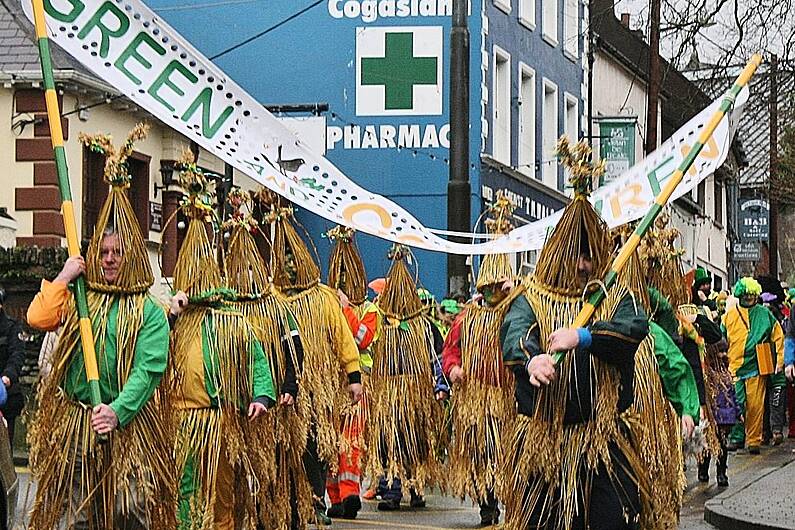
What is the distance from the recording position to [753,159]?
6200 cm

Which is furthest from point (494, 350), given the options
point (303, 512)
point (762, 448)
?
point (762, 448)

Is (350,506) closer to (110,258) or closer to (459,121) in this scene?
(110,258)

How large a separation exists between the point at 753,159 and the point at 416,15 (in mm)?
33866

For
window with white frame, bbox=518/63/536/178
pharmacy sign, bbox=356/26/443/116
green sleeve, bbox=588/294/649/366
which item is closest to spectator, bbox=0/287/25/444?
green sleeve, bbox=588/294/649/366

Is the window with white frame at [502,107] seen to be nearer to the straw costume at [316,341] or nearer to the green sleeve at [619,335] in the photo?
the straw costume at [316,341]

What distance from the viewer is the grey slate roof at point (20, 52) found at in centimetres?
2280

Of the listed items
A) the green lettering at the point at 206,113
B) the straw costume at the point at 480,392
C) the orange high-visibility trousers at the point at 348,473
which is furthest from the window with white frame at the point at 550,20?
the green lettering at the point at 206,113

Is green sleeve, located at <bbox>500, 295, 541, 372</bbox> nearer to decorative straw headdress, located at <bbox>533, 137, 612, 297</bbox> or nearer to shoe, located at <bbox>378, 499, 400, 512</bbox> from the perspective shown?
decorative straw headdress, located at <bbox>533, 137, 612, 297</bbox>

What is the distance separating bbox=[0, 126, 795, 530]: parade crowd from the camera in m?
7.89

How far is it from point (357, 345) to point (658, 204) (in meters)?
5.08

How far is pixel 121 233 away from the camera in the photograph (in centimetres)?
813

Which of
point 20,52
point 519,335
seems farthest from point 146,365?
point 20,52

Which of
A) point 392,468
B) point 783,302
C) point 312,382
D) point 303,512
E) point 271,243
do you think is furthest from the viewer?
point 783,302

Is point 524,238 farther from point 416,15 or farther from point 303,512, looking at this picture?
point 416,15
